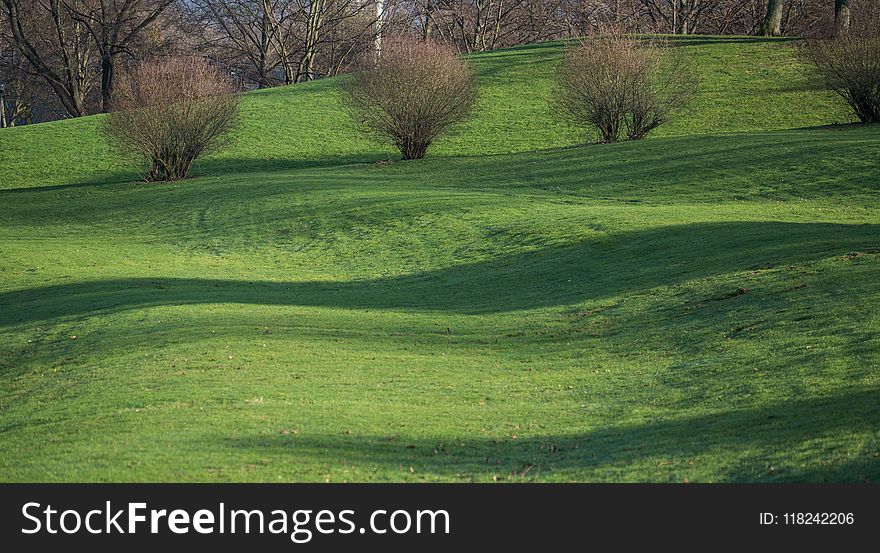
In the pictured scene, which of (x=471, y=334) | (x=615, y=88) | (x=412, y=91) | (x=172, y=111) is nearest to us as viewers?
(x=471, y=334)

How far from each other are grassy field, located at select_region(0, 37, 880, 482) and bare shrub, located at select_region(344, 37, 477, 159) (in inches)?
91.5

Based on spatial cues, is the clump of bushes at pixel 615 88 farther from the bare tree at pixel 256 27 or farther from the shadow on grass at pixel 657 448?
the bare tree at pixel 256 27

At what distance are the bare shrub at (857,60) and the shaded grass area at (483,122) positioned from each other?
4.22m

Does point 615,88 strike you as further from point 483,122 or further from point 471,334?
point 471,334

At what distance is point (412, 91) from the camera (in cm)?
3372

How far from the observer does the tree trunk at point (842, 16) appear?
33.9m

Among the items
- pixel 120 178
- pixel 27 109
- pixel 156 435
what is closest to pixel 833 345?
pixel 156 435

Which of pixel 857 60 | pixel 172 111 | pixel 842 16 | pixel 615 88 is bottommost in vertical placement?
pixel 172 111

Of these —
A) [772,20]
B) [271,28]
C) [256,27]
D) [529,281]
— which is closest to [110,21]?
[271,28]

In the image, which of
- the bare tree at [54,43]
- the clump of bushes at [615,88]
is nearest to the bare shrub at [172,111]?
the clump of bushes at [615,88]

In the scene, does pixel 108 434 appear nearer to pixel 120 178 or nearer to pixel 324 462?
pixel 324 462

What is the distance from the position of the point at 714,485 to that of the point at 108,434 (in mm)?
5320

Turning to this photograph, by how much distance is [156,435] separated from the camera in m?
8.72

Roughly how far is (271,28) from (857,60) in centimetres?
4230
